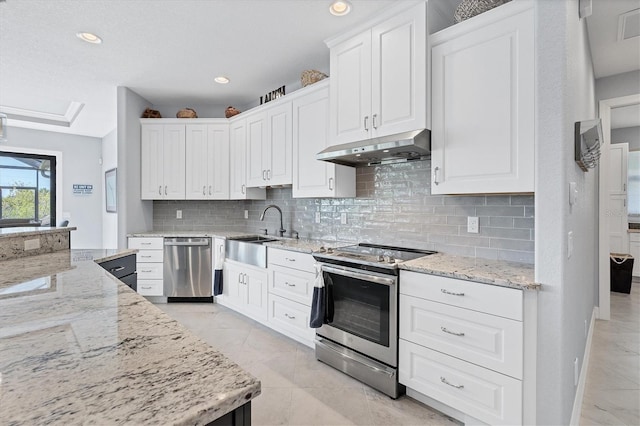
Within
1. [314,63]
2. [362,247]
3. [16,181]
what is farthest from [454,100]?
[16,181]

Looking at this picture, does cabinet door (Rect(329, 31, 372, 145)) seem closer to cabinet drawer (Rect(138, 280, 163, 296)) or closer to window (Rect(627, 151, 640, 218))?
cabinet drawer (Rect(138, 280, 163, 296))

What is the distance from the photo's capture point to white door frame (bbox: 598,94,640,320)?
3.36 meters

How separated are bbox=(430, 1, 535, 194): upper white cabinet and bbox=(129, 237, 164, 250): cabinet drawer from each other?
3423mm

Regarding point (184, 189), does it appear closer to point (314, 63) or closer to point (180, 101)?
point (180, 101)

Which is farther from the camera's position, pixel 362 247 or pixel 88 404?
pixel 362 247

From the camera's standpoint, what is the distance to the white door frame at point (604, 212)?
336cm

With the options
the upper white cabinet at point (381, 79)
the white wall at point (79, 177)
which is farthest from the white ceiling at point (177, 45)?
the white wall at point (79, 177)

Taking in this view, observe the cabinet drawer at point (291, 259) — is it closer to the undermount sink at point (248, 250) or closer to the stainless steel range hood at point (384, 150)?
the undermount sink at point (248, 250)

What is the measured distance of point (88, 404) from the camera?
560 mm

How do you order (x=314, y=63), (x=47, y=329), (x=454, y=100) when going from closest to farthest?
(x=47, y=329)
(x=454, y=100)
(x=314, y=63)

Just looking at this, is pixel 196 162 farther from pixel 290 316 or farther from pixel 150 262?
pixel 290 316

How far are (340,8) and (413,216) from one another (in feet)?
5.54

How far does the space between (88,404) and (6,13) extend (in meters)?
3.37

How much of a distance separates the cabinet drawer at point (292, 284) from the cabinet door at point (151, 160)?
7.38ft
